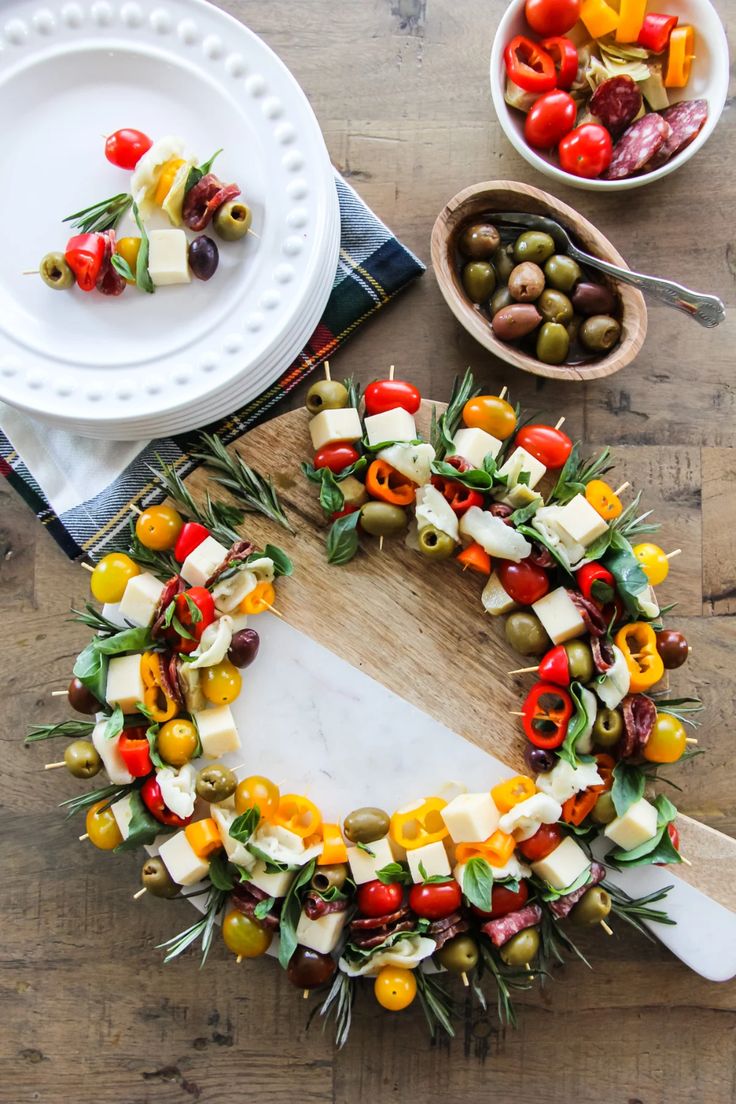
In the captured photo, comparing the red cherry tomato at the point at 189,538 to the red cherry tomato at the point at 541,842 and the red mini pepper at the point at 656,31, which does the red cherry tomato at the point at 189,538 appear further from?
the red mini pepper at the point at 656,31

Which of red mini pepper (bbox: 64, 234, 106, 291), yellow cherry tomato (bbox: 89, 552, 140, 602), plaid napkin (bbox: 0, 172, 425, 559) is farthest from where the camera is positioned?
plaid napkin (bbox: 0, 172, 425, 559)

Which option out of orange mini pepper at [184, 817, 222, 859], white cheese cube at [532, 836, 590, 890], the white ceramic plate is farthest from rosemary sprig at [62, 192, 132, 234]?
white cheese cube at [532, 836, 590, 890]

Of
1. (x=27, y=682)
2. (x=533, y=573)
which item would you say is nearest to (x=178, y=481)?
(x=27, y=682)

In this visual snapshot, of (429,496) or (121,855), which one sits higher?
(429,496)

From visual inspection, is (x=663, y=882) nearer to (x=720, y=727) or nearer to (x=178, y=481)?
(x=720, y=727)

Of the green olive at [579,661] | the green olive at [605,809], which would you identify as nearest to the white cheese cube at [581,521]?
the green olive at [579,661]

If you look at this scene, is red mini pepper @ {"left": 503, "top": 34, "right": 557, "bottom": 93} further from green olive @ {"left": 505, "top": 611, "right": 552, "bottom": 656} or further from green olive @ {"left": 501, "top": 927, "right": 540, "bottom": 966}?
green olive @ {"left": 501, "top": 927, "right": 540, "bottom": 966}
